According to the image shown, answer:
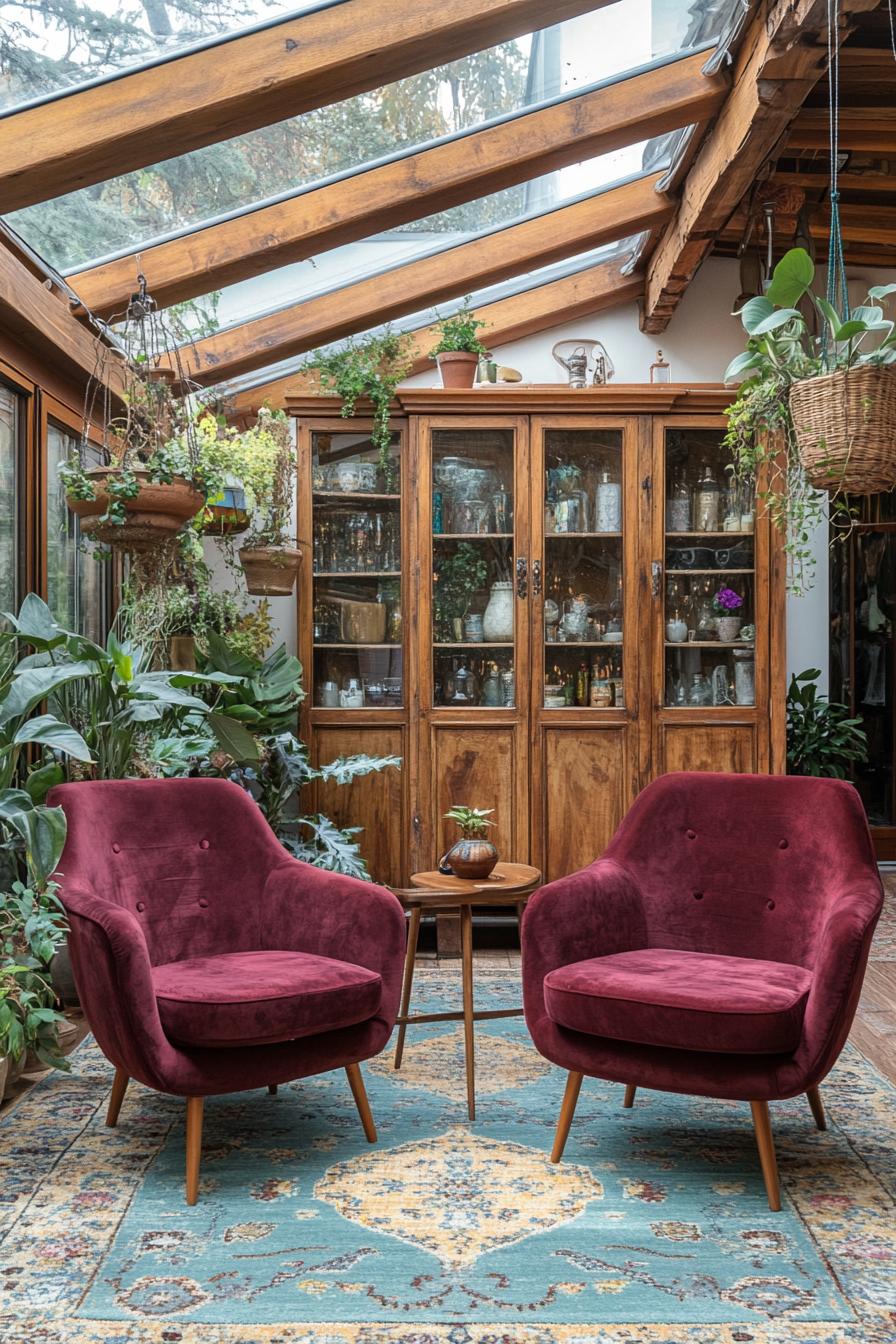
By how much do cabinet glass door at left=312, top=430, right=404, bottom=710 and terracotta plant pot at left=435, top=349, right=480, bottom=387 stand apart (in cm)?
34

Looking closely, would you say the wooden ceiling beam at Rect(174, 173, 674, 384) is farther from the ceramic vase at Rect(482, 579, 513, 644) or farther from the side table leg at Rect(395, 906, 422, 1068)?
the side table leg at Rect(395, 906, 422, 1068)

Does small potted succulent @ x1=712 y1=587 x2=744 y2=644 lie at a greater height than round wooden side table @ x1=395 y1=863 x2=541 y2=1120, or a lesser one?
greater

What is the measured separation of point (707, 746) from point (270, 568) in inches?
77.6

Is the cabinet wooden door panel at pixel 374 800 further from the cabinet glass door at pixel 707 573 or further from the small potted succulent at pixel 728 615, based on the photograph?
the small potted succulent at pixel 728 615

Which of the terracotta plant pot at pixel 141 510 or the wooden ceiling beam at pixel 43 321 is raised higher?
the wooden ceiling beam at pixel 43 321

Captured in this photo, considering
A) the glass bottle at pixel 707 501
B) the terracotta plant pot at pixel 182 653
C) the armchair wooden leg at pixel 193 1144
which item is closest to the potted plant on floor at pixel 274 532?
the terracotta plant pot at pixel 182 653

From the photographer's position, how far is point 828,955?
2562mm

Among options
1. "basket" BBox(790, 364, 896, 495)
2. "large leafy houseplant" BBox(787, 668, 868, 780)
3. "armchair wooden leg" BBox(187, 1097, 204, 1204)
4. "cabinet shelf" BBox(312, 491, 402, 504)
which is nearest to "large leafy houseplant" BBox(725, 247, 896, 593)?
"basket" BBox(790, 364, 896, 495)

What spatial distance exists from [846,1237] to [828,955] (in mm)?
537

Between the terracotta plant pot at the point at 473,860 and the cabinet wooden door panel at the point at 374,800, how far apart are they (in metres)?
1.84

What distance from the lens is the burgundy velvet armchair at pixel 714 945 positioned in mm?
2549

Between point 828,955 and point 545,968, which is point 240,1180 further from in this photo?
point 828,955

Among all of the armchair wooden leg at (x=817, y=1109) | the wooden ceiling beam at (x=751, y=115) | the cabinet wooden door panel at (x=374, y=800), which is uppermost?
the wooden ceiling beam at (x=751, y=115)

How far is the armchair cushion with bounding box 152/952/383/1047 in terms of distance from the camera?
102 inches
